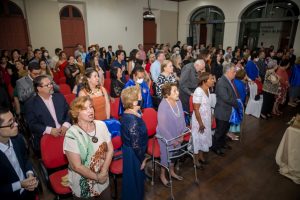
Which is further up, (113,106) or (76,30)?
(76,30)

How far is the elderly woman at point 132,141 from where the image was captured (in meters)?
2.23

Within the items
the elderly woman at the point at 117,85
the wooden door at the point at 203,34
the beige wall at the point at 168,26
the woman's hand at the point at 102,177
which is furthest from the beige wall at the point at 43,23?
the wooden door at the point at 203,34

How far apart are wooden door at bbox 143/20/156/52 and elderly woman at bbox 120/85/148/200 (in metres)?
11.3

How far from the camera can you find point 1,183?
5.40ft

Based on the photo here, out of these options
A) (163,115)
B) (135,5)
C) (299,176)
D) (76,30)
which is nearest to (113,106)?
(163,115)

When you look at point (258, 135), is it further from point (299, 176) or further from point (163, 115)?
point (163, 115)

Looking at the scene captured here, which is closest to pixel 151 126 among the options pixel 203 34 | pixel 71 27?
pixel 71 27

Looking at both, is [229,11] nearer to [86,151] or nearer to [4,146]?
[86,151]

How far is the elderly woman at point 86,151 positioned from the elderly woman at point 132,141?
9.7 inches

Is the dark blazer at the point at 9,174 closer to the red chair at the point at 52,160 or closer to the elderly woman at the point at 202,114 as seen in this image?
the red chair at the point at 52,160

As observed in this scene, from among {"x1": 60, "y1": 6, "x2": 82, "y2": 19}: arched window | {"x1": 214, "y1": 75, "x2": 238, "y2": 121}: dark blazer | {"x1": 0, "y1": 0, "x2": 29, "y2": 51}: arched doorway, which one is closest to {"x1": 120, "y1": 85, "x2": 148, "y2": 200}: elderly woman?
{"x1": 214, "y1": 75, "x2": 238, "y2": 121}: dark blazer

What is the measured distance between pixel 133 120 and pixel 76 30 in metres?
9.11

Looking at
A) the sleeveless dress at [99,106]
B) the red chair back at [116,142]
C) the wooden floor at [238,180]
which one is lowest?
the wooden floor at [238,180]

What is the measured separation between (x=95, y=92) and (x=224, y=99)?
2157mm
